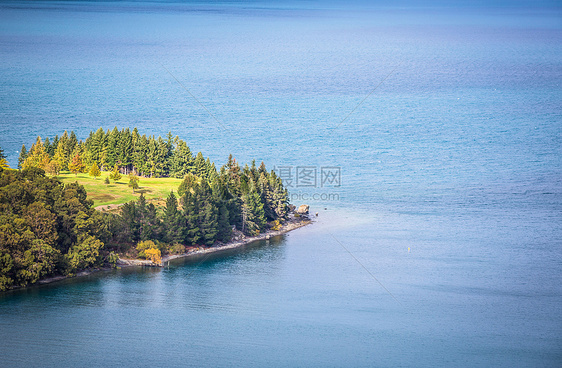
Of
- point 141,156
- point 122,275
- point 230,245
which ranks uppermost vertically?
point 141,156

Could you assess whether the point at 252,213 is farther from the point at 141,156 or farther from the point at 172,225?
the point at 141,156

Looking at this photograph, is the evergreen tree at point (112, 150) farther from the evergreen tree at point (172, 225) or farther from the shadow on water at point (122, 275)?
the shadow on water at point (122, 275)

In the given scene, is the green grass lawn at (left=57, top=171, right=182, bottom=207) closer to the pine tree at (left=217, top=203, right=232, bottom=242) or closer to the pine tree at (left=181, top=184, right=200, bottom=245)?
the pine tree at (left=181, top=184, right=200, bottom=245)

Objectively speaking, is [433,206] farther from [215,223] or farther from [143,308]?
[143,308]

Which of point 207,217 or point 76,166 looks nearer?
point 207,217

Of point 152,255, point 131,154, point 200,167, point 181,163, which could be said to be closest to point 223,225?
point 152,255

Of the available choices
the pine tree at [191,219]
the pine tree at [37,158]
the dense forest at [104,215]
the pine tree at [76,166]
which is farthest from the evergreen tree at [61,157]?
the pine tree at [191,219]
